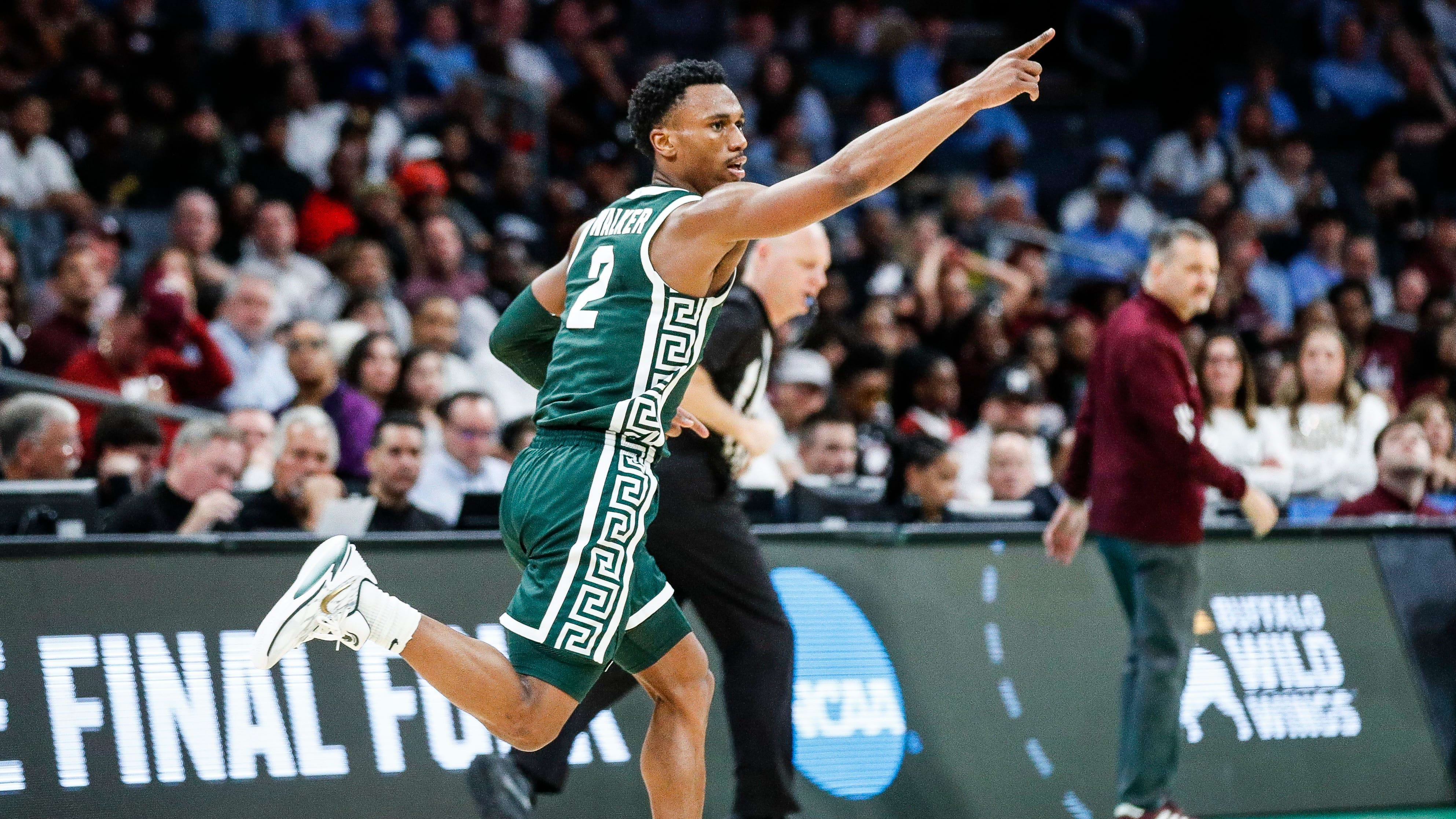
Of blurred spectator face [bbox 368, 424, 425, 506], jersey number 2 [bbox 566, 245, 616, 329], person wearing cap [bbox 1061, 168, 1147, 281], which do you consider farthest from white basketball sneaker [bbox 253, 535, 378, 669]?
person wearing cap [bbox 1061, 168, 1147, 281]

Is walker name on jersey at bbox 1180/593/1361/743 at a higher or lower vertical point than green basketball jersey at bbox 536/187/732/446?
lower

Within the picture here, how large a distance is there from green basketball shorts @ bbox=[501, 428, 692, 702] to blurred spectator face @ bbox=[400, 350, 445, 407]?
4.56 meters

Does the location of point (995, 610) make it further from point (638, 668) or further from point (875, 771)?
point (638, 668)

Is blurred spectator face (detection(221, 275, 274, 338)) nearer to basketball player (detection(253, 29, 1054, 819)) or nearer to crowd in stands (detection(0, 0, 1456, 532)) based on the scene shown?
crowd in stands (detection(0, 0, 1456, 532))

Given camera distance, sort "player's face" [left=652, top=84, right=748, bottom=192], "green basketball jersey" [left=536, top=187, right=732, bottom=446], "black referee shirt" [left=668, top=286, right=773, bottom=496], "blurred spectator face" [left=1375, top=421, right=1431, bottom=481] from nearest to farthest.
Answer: "green basketball jersey" [left=536, top=187, right=732, bottom=446] → "player's face" [left=652, top=84, right=748, bottom=192] → "black referee shirt" [left=668, top=286, right=773, bottom=496] → "blurred spectator face" [left=1375, top=421, right=1431, bottom=481]

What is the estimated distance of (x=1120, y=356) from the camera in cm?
592

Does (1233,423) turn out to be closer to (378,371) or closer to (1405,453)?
(1405,453)

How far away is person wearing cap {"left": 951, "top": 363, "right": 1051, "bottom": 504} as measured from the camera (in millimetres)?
9711

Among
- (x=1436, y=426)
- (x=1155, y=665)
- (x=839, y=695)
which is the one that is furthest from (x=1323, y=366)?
(x=839, y=695)

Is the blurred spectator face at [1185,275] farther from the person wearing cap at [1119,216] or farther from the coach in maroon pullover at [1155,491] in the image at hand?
the person wearing cap at [1119,216]

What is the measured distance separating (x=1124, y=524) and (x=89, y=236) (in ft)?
22.1

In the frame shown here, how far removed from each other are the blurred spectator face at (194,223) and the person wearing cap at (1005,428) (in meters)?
4.83

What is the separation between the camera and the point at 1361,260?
1407 cm

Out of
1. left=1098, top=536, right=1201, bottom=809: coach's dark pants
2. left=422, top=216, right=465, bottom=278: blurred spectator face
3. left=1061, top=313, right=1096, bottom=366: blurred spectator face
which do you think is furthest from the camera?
left=1061, top=313, right=1096, bottom=366: blurred spectator face
